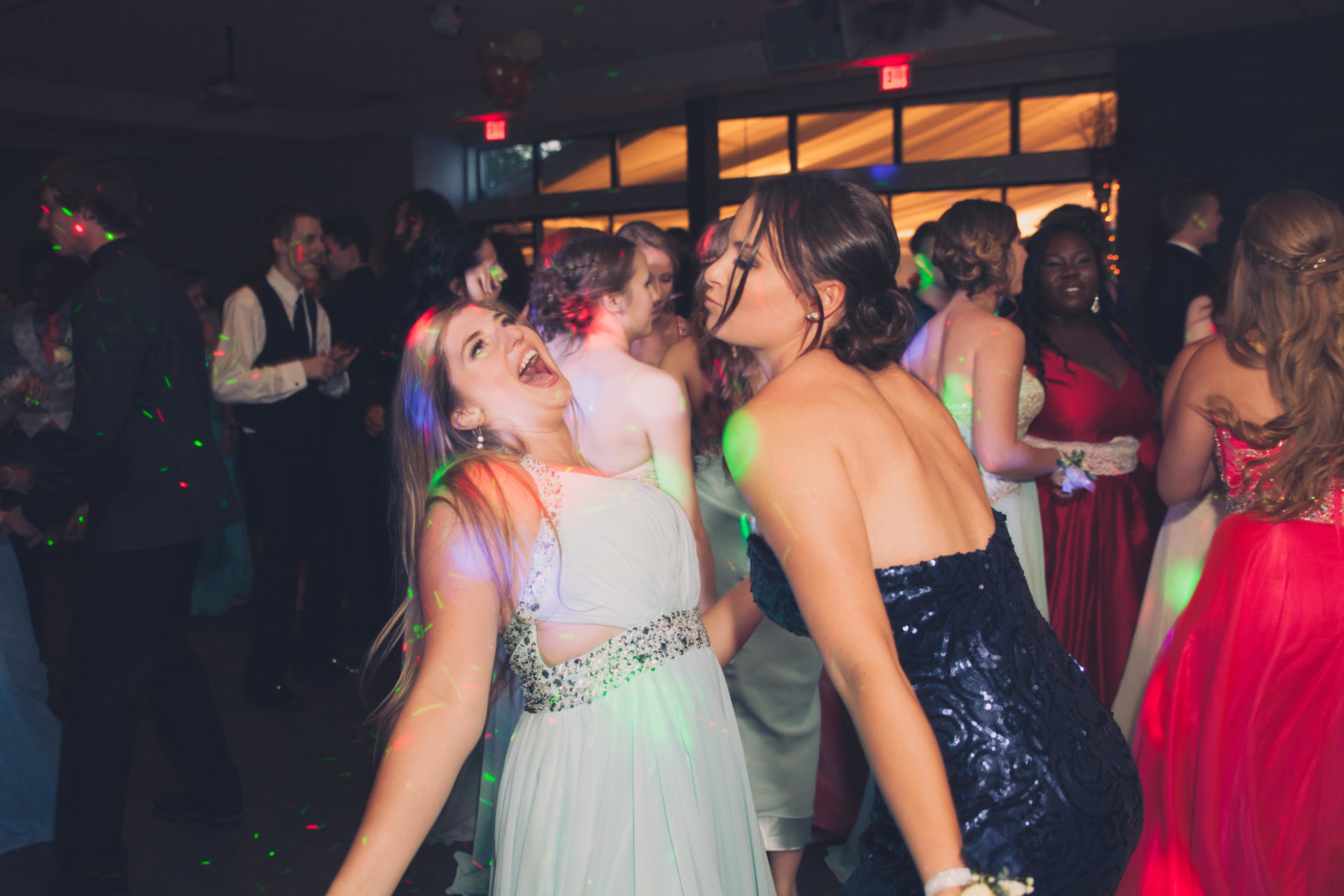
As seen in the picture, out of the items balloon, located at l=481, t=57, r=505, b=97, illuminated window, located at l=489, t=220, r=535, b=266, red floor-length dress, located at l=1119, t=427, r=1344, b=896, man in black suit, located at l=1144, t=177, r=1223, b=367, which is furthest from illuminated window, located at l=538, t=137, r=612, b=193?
red floor-length dress, located at l=1119, t=427, r=1344, b=896

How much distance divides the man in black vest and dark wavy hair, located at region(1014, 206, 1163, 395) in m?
2.28

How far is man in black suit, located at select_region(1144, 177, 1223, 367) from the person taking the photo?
4293mm

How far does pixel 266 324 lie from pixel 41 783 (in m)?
1.56

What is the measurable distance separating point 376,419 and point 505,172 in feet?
29.3

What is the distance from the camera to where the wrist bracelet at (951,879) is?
833 mm

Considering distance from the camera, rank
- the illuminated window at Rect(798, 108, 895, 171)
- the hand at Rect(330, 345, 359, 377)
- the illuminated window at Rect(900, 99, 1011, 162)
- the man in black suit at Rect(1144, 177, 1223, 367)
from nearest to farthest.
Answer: the hand at Rect(330, 345, 359, 377)
the man in black suit at Rect(1144, 177, 1223, 367)
the illuminated window at Rect(900, 99, 1011, 162)
the illuminated window at Rect(798, 108, 895, 171)

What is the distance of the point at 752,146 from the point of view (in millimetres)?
10102

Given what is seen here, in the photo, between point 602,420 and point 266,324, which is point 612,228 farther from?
point 602,420

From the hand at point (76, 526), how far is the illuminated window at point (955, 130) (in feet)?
27.0

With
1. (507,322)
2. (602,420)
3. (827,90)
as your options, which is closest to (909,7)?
(827,90)

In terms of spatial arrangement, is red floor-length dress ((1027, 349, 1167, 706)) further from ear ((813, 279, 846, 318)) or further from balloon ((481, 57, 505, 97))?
balloon ((481, 57, 505, 97))

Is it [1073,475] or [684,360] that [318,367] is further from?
[1073,475]

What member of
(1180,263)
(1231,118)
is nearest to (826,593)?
(1180,263)

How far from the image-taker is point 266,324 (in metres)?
3.44
